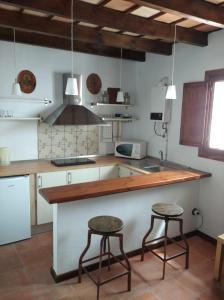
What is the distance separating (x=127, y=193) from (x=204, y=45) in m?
1.97

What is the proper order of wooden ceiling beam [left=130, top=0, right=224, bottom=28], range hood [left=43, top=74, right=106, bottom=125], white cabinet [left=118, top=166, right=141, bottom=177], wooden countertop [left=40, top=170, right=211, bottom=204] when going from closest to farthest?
wooden ceiling beam [left=130, top=0, right=224, bottom=28] → wooden countertop [left=40, top=170, right=211, bottom=204] → range hood [left=43, top=74, right=106, bottom=125] → white cabinet [left=118, top=166, right=141, bottom=177]

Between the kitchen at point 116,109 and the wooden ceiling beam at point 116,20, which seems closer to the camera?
the wooden ceiling beam at point 116,20

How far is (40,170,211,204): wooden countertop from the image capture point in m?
2.17

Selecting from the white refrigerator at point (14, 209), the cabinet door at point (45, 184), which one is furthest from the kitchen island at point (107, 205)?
the cabinet door at point (45, 184)

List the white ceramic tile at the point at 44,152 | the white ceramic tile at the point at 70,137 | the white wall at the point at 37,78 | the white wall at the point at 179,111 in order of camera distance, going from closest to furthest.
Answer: the white wall at the point at 179,111 → the white wall at the point at 37,78 → the white ceramic tile at the point at 44,152 → the white ceramic tile at the point at 70,137

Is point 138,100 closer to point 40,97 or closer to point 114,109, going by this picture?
point 114,109

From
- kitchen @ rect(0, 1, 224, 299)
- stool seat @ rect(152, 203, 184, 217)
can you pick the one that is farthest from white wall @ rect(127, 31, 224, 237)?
stool seat @ rect(152, 203, 184, 217)

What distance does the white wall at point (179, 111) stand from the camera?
2.97 meters

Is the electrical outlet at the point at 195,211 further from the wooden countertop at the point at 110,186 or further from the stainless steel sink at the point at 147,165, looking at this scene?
the stainless steel sink at the point at 147,165

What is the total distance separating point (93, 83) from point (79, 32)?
105 centimetres

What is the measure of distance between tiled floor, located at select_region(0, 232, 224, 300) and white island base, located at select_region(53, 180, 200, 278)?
18cm

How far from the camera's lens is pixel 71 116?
127 inches

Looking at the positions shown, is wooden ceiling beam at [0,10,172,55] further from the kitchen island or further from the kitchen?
the kitchen island

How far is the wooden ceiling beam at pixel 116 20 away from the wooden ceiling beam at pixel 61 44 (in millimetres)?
1170
